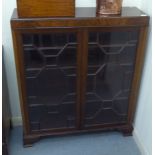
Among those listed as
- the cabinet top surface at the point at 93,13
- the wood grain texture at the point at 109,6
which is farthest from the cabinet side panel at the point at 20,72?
the wood grain texture at the point at 109,6

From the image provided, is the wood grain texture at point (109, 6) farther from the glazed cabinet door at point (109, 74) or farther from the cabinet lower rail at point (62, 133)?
the cabinet lower rail at point (62, 133)

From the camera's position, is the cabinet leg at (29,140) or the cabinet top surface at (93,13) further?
the cabinet leg at (29,140)

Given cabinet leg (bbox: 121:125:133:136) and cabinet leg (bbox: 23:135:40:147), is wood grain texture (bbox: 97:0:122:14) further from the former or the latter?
cabinet leg (bbox: 23:135:40:147)

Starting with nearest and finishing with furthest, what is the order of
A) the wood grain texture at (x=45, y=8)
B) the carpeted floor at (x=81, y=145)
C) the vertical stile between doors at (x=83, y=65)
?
the wood grain texture at (x=45, y=8) → the vertical stile between doors at (x=83, y=65) → the carpeted floor at (x=81, y=145)

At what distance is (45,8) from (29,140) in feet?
2.92

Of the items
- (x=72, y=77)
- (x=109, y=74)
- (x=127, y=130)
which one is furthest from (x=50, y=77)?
(x=127, y=130)

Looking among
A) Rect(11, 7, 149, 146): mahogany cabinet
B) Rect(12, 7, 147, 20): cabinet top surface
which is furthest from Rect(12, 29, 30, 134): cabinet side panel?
Rect(12, 7, 147, 20): cabinet top surface

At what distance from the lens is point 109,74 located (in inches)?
58.6

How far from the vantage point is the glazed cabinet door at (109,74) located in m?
1.38

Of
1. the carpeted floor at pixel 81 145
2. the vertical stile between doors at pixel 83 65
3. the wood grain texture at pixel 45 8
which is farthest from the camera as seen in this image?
the carpeted floor at pixel 81 145

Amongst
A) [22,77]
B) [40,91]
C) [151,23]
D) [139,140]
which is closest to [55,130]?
[40,91]

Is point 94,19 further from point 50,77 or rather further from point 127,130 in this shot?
point 127,130

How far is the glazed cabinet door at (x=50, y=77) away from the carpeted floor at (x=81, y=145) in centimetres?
13

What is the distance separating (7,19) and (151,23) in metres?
0.86
